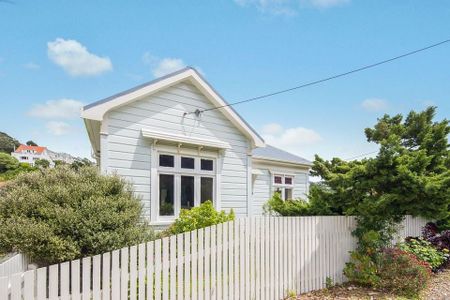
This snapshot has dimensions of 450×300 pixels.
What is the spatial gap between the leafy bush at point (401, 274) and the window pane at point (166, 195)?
18.7ft

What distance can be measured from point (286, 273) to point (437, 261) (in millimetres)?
4715

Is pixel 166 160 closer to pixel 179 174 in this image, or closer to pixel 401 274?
pixel 179 174

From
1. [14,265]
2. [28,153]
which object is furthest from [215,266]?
[28,153]

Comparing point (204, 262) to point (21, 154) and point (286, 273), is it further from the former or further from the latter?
point (21, 154)

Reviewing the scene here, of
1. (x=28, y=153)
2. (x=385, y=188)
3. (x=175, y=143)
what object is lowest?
(x=385, y=188)

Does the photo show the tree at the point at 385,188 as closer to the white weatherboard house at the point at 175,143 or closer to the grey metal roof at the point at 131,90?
the white weatherboard house at the point at 175,143

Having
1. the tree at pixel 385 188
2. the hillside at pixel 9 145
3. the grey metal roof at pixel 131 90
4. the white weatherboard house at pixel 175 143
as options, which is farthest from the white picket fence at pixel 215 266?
the hillside at pixel 9 145

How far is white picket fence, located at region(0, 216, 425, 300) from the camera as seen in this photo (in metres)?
4.04

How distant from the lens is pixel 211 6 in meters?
9.23

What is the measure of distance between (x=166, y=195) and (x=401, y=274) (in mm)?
6258

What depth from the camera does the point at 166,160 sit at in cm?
973

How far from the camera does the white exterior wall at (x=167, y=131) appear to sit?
8727 mm

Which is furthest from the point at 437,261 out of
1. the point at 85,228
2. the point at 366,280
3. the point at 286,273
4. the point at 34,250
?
the point at 34,250

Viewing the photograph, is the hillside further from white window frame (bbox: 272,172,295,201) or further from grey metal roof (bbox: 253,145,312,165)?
white window frame (bbox: 272,172,295,201)
